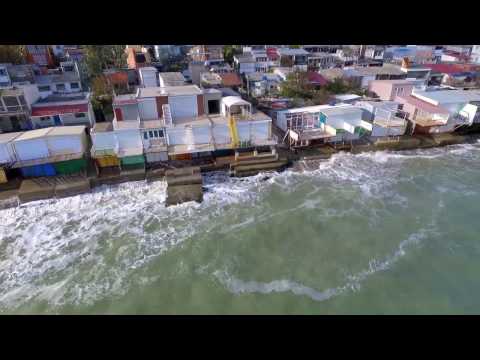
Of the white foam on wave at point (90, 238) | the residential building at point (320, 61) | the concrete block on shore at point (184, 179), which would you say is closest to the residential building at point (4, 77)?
the white foam on wave at point (90, 238)

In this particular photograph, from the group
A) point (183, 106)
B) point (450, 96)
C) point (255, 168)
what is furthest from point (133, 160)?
point (450, 96)

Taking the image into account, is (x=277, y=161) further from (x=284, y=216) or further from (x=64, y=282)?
(x=64, y=282)

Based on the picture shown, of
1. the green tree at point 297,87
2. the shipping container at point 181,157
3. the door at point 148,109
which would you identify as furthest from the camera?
the green tree at point 297,87

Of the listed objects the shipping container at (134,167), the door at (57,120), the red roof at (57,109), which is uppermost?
the red roof at (57,109)

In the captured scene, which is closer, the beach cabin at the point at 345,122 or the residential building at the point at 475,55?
the beach cabin at the point at 345,122

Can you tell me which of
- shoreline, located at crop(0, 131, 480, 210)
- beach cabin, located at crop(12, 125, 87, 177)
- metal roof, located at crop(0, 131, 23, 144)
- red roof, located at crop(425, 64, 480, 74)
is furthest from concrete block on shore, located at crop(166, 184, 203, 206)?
red roof, located at crop(425, 64, 480, 74)

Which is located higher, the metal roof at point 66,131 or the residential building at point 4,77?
the residential building at point 4,77

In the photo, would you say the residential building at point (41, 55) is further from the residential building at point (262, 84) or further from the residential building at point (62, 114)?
the residential building at point (262, 84)
